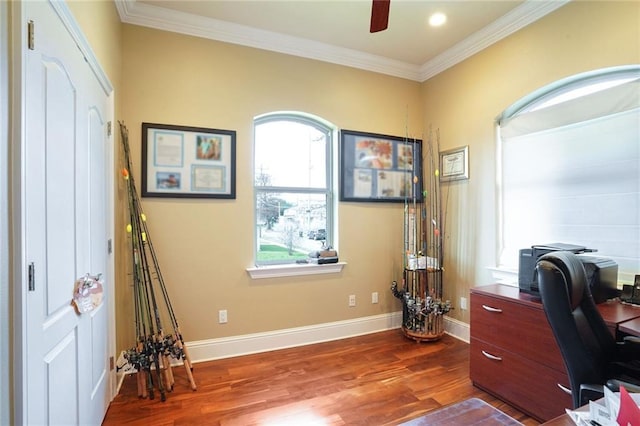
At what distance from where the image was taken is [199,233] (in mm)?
2691

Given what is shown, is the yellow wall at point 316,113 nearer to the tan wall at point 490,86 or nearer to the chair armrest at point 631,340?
the tan wall at point 490,86

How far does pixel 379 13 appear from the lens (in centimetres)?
140

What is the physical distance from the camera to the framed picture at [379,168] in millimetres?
3268

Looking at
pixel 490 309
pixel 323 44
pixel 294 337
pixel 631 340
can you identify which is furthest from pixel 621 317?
pixel 323 44

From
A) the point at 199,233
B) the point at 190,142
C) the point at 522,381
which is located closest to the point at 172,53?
the point at 190,142

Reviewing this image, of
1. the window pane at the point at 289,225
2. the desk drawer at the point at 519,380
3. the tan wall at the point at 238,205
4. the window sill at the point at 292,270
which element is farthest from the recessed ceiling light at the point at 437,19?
the desk drawer at the point at 519,380

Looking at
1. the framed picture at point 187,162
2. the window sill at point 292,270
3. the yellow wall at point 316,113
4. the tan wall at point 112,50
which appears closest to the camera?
the tan wall at point 112,50

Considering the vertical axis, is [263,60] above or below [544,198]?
above

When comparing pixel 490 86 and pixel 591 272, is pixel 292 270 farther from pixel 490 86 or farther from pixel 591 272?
pixel 490 86

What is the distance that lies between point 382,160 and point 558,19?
1790 mm

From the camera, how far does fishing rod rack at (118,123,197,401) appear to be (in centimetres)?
217

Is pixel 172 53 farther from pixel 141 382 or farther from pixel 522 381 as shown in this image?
pixel 522 381

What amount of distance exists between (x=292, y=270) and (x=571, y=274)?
7.23 ft

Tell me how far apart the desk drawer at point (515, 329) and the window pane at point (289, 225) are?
1602 millimetres
